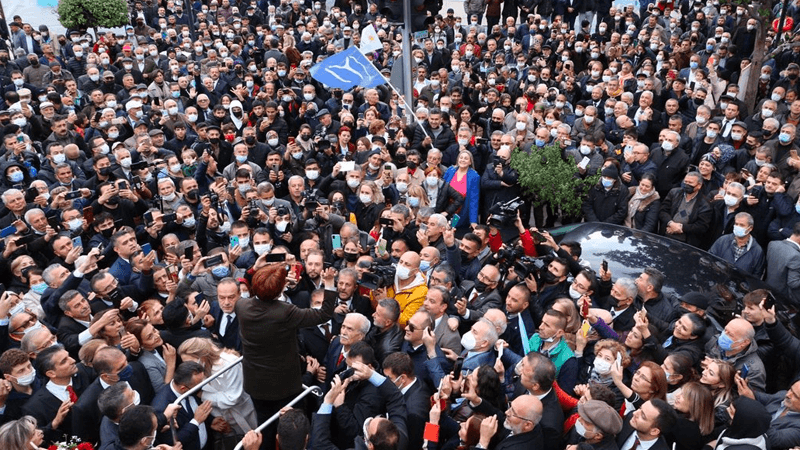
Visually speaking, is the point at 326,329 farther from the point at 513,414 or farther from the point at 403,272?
the point at 513,414

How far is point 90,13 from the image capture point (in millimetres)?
17094

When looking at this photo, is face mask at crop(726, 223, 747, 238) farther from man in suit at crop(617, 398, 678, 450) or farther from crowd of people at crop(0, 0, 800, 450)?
man in suit at crop(617, 398, 678, 450)

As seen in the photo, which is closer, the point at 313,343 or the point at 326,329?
the point at 313,343

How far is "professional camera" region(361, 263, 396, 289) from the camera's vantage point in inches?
229

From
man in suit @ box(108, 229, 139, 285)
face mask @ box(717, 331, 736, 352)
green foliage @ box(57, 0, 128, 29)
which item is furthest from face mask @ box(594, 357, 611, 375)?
green foliage @ box(57, 0, 128, 29)

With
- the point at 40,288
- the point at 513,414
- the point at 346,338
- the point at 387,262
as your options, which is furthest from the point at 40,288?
the point at 513,414

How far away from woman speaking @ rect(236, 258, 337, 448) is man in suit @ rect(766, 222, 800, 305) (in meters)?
4.92

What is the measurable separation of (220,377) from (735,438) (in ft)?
11.6

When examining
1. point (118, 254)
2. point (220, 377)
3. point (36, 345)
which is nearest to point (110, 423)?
point (220, 377)

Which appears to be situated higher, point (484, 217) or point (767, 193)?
point (767, 193)

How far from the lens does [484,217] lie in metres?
9.50

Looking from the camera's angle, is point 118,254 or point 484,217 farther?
point 484,217

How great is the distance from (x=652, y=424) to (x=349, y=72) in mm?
7692

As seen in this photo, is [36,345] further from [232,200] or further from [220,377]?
[232,200]
